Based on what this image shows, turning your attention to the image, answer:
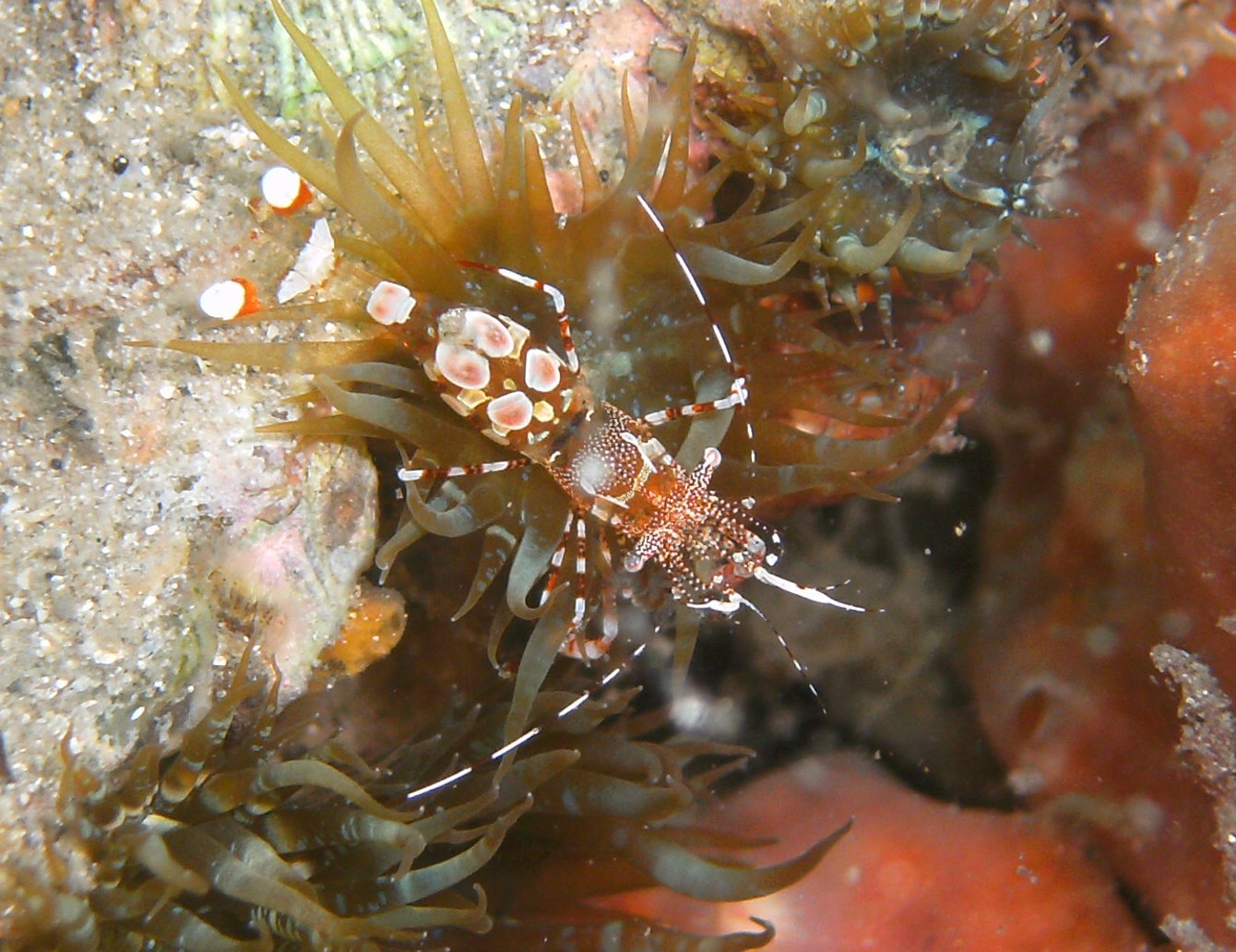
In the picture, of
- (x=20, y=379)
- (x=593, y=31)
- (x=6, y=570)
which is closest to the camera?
(x=6, y=570)

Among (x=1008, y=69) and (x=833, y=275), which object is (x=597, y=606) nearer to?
(x=833, y=275)

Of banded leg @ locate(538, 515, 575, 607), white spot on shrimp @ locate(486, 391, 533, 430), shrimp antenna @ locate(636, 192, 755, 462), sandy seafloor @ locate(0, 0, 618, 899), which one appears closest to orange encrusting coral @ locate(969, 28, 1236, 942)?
shrimp antenna @ locate(636, 192, 755, 462)

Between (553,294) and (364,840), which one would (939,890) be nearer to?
(364,840)

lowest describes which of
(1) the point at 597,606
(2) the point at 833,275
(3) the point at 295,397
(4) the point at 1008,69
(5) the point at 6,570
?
(1) the point at 597,606

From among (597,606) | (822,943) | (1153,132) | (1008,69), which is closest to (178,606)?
(597,606)

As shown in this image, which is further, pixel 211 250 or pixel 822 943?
pixel 822 943

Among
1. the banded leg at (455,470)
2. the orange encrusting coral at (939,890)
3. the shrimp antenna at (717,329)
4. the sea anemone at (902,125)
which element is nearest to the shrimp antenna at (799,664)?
the orange encrusting coral at (939,890)

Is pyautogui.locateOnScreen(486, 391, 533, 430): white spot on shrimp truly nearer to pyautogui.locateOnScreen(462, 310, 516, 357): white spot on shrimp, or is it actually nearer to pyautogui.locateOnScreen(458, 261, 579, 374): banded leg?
pyautogui.locateOnScreen(462, 310, 516, 357): white spot on shrimp

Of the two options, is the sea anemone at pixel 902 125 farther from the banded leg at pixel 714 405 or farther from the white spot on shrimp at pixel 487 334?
the white spot on shrimp at pixel 487 334
